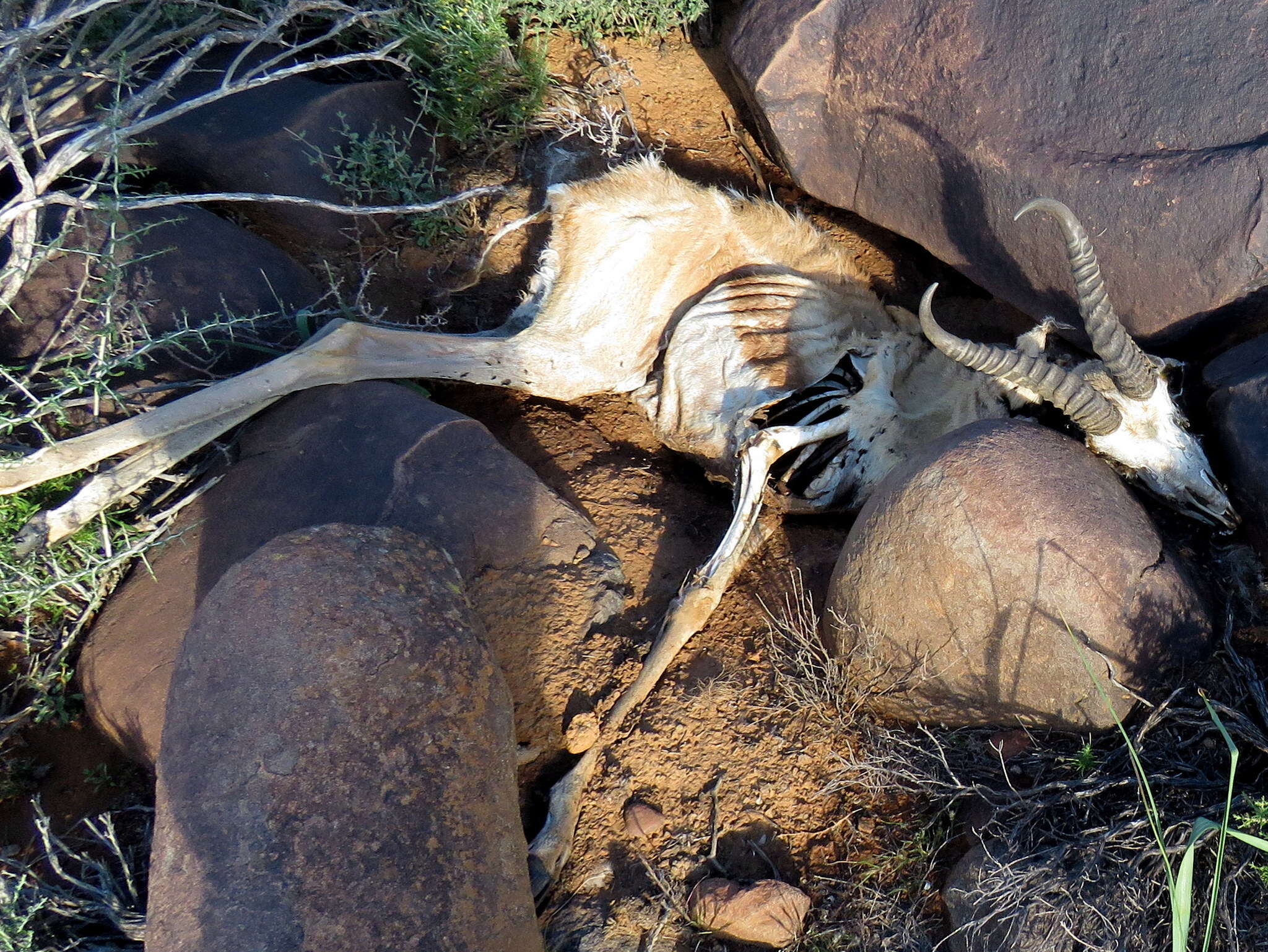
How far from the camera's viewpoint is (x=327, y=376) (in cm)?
304

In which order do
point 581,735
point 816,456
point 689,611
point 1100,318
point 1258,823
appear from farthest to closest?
point 816,456, point 689,611, point 581,735, point 1100,318, point 1258,823

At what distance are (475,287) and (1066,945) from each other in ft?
9.85

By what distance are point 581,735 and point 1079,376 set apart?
1.84 meters

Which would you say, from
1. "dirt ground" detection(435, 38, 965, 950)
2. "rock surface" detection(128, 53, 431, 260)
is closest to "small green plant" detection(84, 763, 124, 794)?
"dirt ground" detection(435, 38, 965, 950)

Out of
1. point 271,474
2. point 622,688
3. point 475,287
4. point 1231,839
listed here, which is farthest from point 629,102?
point 1231,839

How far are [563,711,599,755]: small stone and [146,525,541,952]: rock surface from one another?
19.8 inches

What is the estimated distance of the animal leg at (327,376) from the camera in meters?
2.68

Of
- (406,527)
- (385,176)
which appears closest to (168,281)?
(385,176)

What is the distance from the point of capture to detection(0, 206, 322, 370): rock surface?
3.02m

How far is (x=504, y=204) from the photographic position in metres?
3.85

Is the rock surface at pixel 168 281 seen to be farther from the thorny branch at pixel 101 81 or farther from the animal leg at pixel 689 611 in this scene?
the animal leg at pixel 689 611

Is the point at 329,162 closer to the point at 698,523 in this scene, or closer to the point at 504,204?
the point at 504,204

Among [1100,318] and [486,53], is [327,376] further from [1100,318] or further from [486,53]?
[1100,318]

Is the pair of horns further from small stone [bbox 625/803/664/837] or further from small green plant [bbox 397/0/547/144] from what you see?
small green plant [bbox 397/0/547/144]
